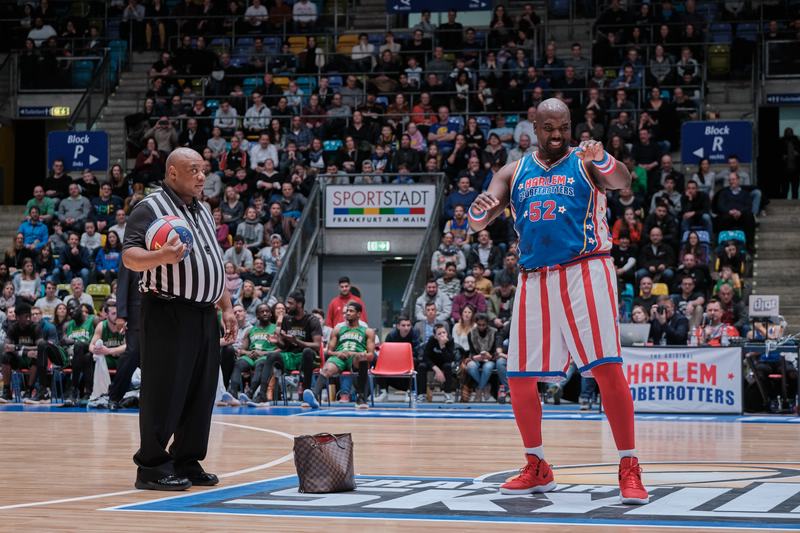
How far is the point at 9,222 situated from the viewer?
76.5 ft

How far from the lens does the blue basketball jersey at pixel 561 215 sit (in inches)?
236

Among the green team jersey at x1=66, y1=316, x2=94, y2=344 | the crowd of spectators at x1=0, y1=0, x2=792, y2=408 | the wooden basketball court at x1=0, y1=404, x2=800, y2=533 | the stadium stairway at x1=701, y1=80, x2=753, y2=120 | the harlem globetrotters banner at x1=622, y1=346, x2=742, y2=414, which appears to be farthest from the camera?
the stadium stairway at x1=701, y1=80, x2=753, y2=120

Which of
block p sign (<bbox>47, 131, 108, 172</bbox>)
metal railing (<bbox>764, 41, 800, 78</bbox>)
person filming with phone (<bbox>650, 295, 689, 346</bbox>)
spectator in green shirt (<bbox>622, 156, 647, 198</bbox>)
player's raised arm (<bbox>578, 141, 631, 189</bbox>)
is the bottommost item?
person filming with phone (<bbox>650, 295, 689, 346</bbox>)

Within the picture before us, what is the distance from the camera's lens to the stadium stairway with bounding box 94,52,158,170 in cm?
2391

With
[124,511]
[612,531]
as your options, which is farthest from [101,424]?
[612,531]

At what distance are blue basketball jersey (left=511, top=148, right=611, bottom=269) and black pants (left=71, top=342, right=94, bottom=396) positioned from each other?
10461 millimetres

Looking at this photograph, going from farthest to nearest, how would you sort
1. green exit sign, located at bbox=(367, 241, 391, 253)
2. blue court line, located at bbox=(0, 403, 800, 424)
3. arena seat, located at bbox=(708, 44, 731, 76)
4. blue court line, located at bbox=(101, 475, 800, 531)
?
arena seat, located at bbox=(708, 44, 731, 76) → green exit sign, located at bbox=(367, 241, 391, 253) → blue court line, located at bbox=(0, 403, 800, 424) → blue court line, located at bbox=(101, 475, 800, 531)

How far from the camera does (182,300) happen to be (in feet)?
21.0

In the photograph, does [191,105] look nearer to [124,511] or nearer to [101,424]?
[101,424]

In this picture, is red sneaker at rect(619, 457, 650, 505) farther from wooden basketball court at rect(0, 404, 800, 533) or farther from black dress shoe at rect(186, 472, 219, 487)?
black dress shoe at rect(186, 472, 219, 487)

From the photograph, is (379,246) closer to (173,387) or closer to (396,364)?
(396,364)

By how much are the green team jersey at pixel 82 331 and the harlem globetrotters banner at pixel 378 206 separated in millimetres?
5178

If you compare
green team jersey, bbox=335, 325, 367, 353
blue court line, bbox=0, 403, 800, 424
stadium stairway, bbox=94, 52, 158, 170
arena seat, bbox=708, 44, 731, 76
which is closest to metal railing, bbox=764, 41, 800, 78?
arena seat, bbox=708, 44, 731, 76

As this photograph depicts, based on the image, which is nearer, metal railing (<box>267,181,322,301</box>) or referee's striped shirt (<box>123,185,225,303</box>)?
referee's striped shirt (<box>123,185,225,303</box>)
